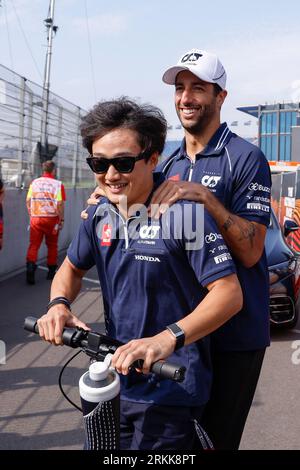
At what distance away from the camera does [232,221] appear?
2.12m

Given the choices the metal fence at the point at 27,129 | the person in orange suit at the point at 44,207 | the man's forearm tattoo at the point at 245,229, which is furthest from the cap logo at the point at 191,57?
the metal fence at the point at 27,129

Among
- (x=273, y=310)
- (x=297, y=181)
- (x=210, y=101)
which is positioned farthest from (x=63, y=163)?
(x=210, y=101)

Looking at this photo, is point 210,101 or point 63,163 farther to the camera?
point 63,163

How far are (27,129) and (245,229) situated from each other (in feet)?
31.1

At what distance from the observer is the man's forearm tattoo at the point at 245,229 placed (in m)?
2.11

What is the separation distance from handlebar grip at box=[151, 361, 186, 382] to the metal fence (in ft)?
28.1

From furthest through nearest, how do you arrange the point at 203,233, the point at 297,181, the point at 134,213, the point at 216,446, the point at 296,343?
1. the point at 297,181
2. the point at 296,343
3. the point at 216,446
4. the point at 134,213
5. the point at 203,233

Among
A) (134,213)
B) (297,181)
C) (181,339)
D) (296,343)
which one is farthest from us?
(297,181)

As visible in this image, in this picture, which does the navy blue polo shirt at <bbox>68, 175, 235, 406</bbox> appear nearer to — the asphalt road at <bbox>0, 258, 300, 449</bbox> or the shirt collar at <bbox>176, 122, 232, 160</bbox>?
the shirt collar at <bbox>176, 122, 232, 160</bbox>

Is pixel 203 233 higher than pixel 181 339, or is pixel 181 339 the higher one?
pixel 203 233

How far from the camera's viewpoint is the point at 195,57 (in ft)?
7.74

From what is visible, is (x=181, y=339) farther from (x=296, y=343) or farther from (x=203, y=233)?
(x=296, y=343)

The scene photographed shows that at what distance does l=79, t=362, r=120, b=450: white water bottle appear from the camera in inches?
63.2
